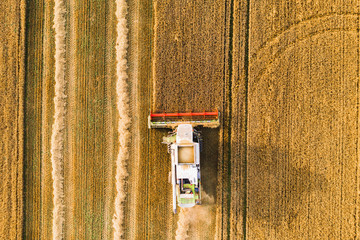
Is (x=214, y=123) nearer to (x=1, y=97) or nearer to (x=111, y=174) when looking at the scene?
(x=111, y=174)

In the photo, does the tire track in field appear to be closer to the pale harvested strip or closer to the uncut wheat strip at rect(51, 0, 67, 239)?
the uncut wheat strip at rect(51, 0, 67, 239)

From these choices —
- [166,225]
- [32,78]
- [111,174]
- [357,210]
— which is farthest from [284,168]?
[32,78]

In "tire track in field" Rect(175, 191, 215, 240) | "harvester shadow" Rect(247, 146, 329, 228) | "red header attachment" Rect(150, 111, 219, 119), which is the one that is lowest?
"tire track in field" Rect(175, 191, 215, 240)

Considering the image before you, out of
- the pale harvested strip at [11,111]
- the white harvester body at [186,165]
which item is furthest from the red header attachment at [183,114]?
the pale harvested strip at [11,111]

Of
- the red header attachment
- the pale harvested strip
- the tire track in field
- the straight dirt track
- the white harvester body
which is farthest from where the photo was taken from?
the pale harvested strip

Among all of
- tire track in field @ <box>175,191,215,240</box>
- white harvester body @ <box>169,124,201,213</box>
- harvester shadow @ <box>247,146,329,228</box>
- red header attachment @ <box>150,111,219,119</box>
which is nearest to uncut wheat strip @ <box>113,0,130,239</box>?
red header attachment @ <box>150,111,219,119</box>

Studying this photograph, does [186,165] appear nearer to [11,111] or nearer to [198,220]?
[198,220]

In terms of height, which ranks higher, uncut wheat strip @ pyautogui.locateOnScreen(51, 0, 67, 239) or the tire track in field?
uncut wheat strip @ pyautogui.locateOnScreen(51, 0, 67, 239)
